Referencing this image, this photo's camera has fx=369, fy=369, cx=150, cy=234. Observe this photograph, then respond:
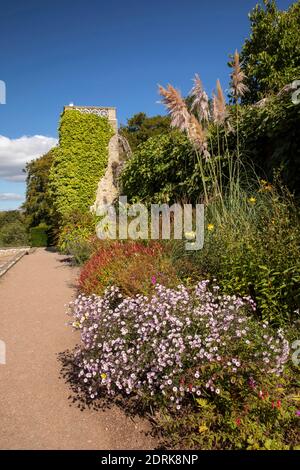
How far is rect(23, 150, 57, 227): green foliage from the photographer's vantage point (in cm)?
2866

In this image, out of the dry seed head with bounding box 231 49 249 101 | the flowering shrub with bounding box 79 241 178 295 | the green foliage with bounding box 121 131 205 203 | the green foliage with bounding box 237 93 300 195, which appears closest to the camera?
the flowering shrub with bounding box 79 241 178 295

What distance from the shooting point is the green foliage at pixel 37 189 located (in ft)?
94.0

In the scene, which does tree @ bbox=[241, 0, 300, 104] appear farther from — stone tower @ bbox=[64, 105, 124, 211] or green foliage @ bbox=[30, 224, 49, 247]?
green foliage @ bbox=[30, 224, 49, 247]

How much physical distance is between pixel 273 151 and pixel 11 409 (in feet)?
16.2

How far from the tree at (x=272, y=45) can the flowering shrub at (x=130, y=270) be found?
1091 centimetres

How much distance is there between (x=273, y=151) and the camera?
5762mm

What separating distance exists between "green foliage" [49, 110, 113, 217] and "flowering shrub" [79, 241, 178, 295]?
7.38 meters

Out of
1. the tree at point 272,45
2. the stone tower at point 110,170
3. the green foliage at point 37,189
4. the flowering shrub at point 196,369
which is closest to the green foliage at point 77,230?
the stone tower at point 110,170

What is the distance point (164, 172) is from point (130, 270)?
416 cm

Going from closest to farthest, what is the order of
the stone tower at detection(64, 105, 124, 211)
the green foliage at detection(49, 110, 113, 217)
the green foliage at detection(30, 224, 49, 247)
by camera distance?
the green foliage at detection(49, 110, 113, 217) < the stone tower at detection(64, 105, 124, 211) < the green foliage at detection(30, 224, 49, 247)

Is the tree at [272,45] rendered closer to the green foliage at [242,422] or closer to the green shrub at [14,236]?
the green foliage at [242,422]

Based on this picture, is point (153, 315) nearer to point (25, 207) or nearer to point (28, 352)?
point (28, 352)

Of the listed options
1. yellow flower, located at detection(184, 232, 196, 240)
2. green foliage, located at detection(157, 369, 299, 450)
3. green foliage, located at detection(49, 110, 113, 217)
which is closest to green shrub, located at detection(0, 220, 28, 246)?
green foliage, located at detection(49, 110, 113, 217)
